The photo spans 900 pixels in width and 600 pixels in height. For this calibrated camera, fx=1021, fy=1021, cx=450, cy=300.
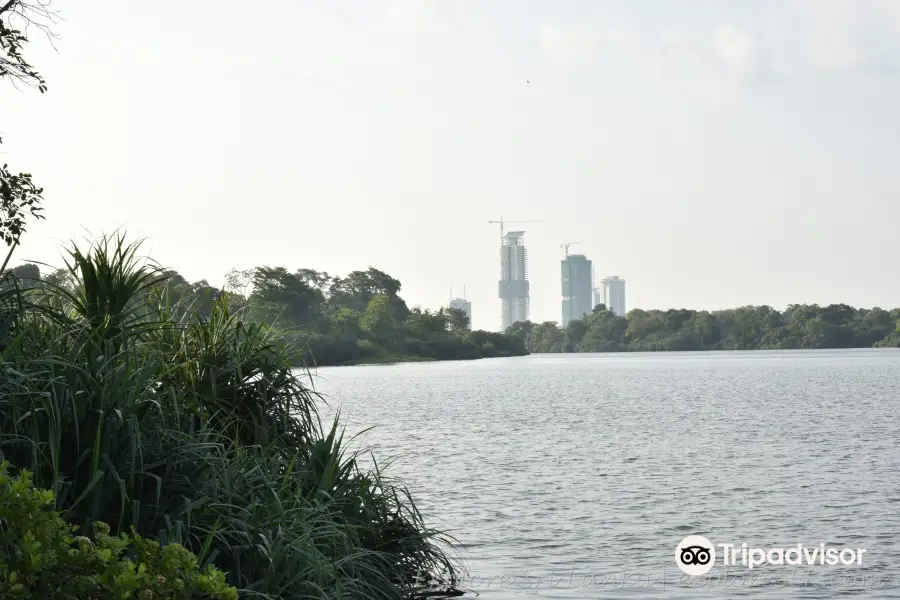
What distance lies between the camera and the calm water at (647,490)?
42.1 feet

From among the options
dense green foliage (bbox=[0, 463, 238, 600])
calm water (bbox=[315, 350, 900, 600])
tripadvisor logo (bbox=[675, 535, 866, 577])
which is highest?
dense green foliage (bbox=[0, 463, 238, 600])

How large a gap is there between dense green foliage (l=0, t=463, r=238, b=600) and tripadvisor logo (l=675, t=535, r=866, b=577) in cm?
951

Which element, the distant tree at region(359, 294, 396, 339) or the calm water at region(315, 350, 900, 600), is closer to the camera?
the calm water at region(315, 350, 900, 600)

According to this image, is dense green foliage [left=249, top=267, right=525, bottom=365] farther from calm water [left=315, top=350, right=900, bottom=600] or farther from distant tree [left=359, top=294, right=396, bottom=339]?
calm water [left=315, top=350, right=900, bottom=600]

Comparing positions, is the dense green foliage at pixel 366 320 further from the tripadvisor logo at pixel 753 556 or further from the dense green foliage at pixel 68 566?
the dense green foliage at pixel 68 566

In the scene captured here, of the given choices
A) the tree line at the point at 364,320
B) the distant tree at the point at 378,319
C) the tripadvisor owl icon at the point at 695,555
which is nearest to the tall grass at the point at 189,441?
the tripadvisor owl icon at the point at 695,555

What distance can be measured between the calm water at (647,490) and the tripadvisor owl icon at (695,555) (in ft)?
0.48

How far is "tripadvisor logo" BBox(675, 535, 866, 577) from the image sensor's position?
44.5 feet

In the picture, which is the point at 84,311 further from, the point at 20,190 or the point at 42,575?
the point at 42,575

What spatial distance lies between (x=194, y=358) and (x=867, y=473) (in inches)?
710

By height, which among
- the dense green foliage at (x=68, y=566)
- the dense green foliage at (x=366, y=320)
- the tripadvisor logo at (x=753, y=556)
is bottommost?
the tripadvisor logo at (x=753, y=556)

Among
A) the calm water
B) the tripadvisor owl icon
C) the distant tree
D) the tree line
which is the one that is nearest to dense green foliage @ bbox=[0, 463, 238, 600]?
the calm water

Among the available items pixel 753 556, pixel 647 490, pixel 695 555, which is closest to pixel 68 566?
pixel 695 555

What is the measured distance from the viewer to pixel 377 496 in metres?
10.4
